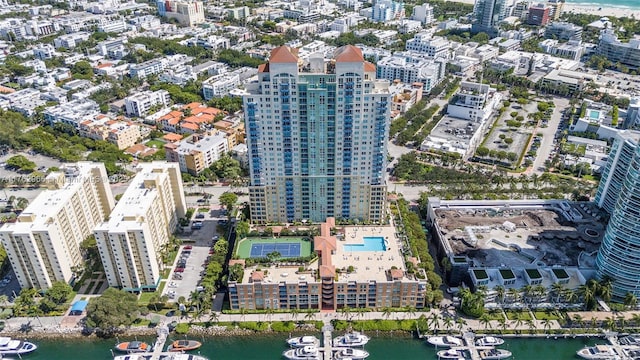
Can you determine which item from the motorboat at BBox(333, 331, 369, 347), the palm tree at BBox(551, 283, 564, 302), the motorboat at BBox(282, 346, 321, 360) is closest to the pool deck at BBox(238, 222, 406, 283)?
the motorboat at BBox(333, 331, 369, 347)

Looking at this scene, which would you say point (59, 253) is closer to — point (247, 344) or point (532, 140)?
point (247, 344)

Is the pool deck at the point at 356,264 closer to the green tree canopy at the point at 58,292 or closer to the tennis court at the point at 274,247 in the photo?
the tennis court at the point at 274,247

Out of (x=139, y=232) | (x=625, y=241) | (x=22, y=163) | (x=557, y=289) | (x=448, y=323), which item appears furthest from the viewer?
(x=22, y=163)

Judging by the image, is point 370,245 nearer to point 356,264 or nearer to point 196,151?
point 356,264

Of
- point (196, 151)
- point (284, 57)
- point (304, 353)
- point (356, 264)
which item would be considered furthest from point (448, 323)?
point (196, 151)

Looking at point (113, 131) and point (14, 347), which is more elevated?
point (113, 131)

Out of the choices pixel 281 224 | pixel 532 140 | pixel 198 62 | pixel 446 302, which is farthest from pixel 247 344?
pixel 198 62
